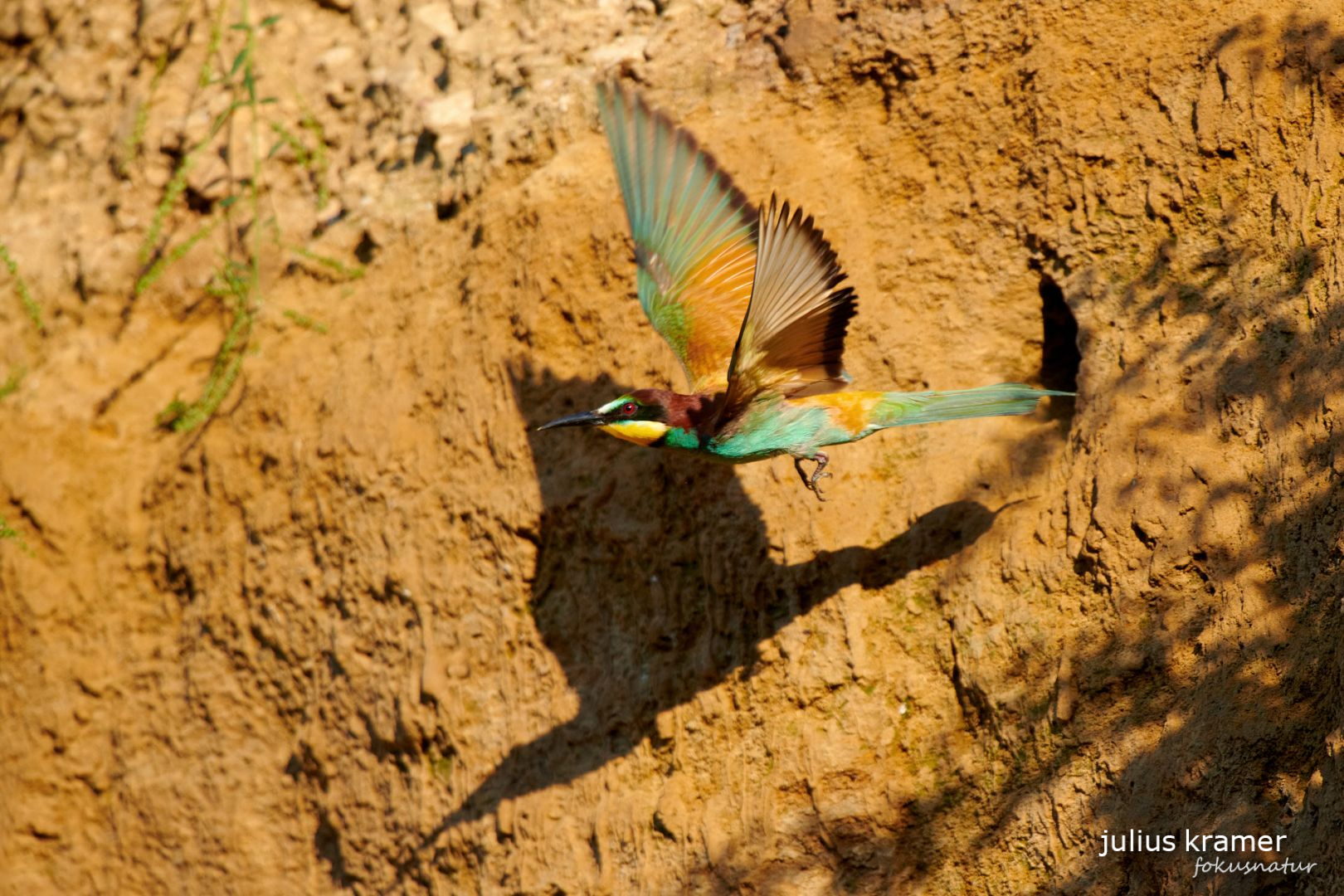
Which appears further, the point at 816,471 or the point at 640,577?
the point at 640,577

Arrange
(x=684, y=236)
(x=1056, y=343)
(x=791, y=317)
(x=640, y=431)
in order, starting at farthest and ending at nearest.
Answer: (x=684, y=236), (x=1056, y=343), (x=640, y=431), (x=791, y=317)

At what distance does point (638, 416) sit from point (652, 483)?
41 cm

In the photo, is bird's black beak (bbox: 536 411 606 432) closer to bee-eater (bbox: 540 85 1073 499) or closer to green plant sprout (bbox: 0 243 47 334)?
bee-eater (bbox: 540 85 1073 499)

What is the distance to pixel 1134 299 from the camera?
2982mm

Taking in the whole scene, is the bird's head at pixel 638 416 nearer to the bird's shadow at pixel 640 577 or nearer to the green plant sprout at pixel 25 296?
the bird's shadow at pixel 640 577

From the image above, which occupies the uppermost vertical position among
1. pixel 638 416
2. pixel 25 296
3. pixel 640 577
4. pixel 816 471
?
pixel 638 416

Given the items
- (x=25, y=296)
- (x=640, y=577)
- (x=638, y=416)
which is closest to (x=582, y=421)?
(x=638, y=416)

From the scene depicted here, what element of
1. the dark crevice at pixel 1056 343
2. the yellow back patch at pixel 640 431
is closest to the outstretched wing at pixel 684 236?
the yellow back patch at pixel 640 431

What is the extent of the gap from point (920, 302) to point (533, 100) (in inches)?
56.3

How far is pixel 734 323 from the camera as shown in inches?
132

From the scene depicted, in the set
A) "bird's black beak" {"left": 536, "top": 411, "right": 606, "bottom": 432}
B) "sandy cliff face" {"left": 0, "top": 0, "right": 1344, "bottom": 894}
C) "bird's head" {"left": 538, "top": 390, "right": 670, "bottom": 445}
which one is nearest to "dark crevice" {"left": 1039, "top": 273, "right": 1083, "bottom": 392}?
"sandy cliff face" {"left": 0, "top": 0, "right": 1344, "bottom": 894}

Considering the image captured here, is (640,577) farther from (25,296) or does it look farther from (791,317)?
(25,296)

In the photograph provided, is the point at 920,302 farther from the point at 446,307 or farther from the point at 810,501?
the point at 446,307

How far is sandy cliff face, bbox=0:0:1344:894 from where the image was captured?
272 cm
